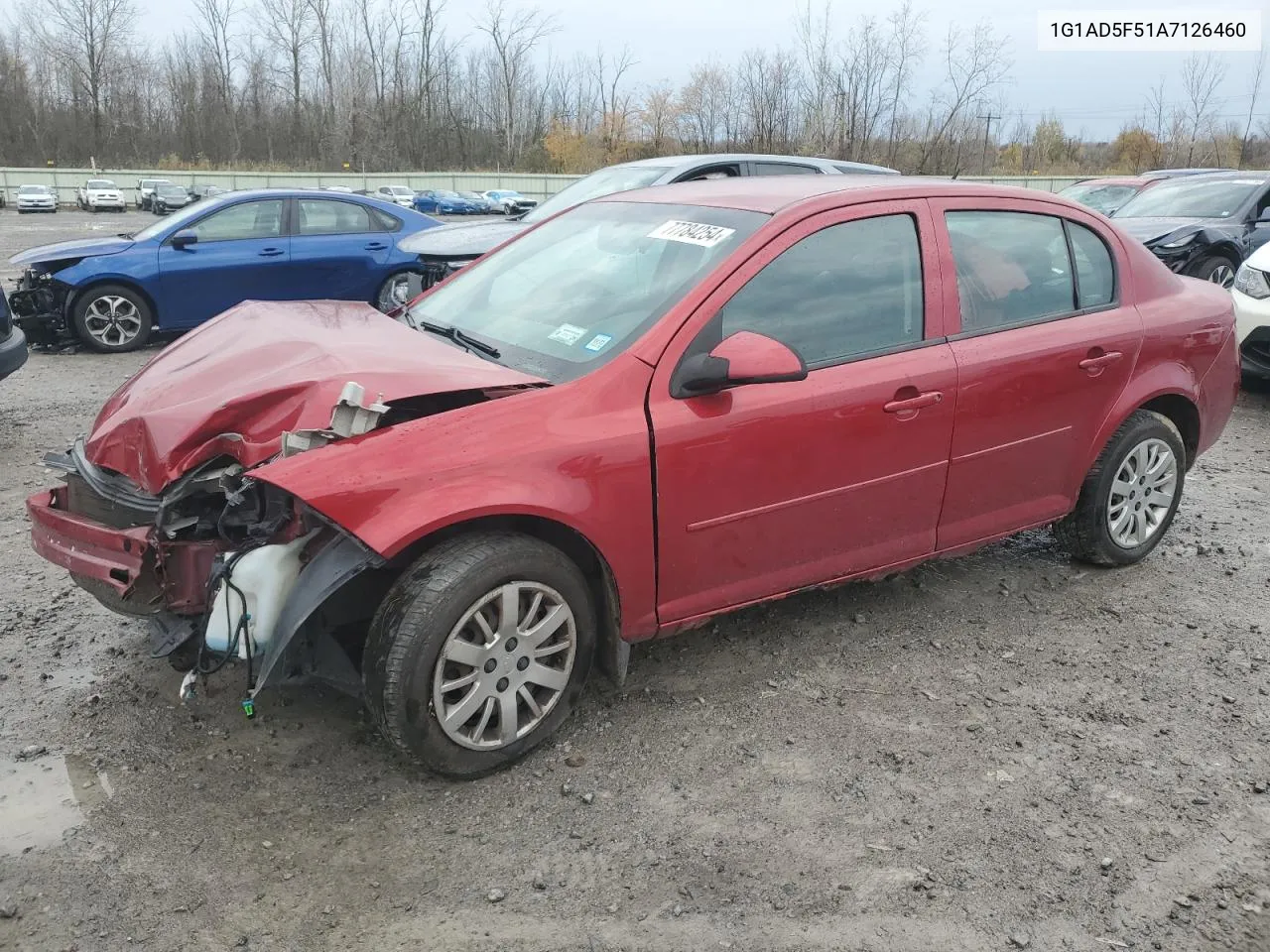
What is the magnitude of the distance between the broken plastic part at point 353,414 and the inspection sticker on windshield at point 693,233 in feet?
4.20

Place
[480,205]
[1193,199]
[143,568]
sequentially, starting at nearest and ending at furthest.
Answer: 1. [143,568]
2. [1193,199]
3. [480,205]

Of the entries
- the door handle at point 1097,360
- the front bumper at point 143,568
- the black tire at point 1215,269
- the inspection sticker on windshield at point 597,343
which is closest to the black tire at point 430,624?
the front bumper at point 143,568

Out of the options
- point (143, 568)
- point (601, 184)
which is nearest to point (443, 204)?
point (601, 184)

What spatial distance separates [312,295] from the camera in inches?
380

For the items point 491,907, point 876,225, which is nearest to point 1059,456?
point 876,225

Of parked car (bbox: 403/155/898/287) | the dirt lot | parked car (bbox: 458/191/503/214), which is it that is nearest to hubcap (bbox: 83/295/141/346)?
parked car (bbox: 403/155/898/287)

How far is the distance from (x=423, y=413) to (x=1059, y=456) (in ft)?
8.43

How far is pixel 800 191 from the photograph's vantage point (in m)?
3.51

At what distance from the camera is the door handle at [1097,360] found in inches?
153

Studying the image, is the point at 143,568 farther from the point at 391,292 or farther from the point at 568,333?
the point at 391,292

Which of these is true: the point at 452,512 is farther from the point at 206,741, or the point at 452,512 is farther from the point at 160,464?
the point at 206,741

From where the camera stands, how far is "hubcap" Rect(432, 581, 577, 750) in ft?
9.16

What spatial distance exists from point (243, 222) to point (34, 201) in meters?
37.8

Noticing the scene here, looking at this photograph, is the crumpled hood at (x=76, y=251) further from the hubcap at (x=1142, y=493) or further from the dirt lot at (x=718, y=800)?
the hubcap at (x=1142, y=493)
